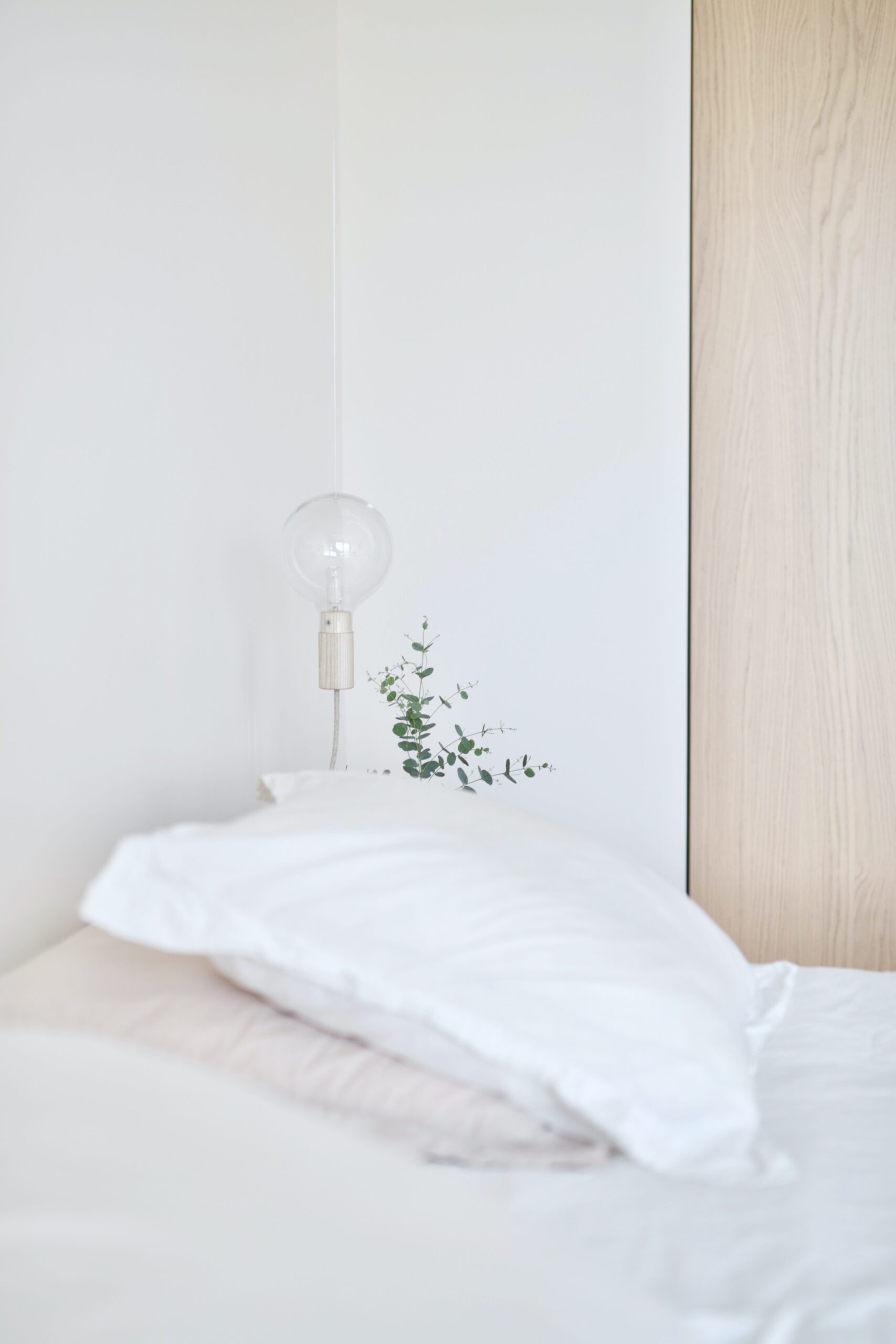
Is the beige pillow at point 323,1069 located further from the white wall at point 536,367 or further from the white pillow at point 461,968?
the white wall at point 536,367

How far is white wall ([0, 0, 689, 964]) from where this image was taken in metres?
1.24

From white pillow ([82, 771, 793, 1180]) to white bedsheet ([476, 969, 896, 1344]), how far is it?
0.12 feet

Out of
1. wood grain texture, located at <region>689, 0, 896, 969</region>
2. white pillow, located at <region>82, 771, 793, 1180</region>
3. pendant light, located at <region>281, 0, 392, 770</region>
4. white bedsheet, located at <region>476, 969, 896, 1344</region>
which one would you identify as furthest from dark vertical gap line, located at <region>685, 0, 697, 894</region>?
white pillow, located at <region>82, 771, 793, 1180</region>

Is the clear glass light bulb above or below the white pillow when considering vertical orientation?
above

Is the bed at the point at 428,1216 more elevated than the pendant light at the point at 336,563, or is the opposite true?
the pendant light at the point at 336,563

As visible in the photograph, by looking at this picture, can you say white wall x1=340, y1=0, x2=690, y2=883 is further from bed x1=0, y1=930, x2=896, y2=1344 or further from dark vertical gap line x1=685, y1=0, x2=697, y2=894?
bed x1=0, y1=930, x2=896, y2=1344

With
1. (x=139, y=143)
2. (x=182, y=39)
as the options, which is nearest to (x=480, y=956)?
(x=139, y=143)

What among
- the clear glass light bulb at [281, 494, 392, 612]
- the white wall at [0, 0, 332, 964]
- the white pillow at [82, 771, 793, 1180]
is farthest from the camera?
the clear glass light bulb at [281, 494, 392, 612]

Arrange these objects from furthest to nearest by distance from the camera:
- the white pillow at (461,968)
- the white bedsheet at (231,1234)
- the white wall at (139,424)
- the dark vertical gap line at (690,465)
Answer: the dark vertical gap line at (690,465) < the white wall at (139,424) < the white pillow at (461,968) < the white bedsheet at (231,1234)

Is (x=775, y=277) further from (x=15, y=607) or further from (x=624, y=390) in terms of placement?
(x=15, y=607)

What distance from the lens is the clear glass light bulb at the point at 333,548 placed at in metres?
1.45

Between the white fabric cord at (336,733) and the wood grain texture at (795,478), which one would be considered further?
the wood grain texture at (795,478)

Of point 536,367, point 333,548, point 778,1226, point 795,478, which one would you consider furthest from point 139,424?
point 795,478

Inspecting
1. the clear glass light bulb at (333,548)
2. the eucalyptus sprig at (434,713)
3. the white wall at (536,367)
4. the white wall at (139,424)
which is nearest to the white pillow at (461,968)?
the white wall at (139,424)
